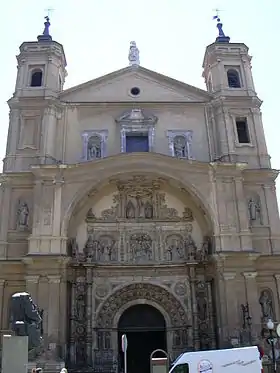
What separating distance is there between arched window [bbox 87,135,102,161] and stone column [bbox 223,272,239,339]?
7.63 meters

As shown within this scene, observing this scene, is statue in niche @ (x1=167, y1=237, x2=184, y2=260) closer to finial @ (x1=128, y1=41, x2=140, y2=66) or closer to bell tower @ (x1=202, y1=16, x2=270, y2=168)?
bell tower @ (x1=202, y1=16, x2=270, y2=168)

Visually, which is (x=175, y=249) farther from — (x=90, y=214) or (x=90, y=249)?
(x=90, y=214)

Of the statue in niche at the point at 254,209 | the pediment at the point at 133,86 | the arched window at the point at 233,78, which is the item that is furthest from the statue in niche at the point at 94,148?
the arched window at the point at 233,78

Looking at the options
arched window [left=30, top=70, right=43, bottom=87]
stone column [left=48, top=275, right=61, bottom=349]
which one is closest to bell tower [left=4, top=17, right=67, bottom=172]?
arched window [left=30, top=70, right=43, bottom=87]

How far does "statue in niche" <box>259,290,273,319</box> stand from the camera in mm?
18219

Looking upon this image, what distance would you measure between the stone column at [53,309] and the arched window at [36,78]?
9916mm

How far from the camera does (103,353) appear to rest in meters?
18.3

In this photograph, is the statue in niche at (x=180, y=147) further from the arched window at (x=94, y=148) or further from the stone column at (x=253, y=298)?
the stone column at (x=253, y=298)

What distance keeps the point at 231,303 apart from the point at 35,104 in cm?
1219

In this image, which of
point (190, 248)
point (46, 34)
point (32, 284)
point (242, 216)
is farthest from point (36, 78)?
point (242, 216)

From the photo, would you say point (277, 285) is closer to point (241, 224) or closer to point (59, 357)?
point (241, 224)

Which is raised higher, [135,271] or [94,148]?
[94,148]

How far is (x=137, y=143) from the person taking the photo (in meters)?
21.8

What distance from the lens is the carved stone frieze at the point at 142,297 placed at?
18812 mm
